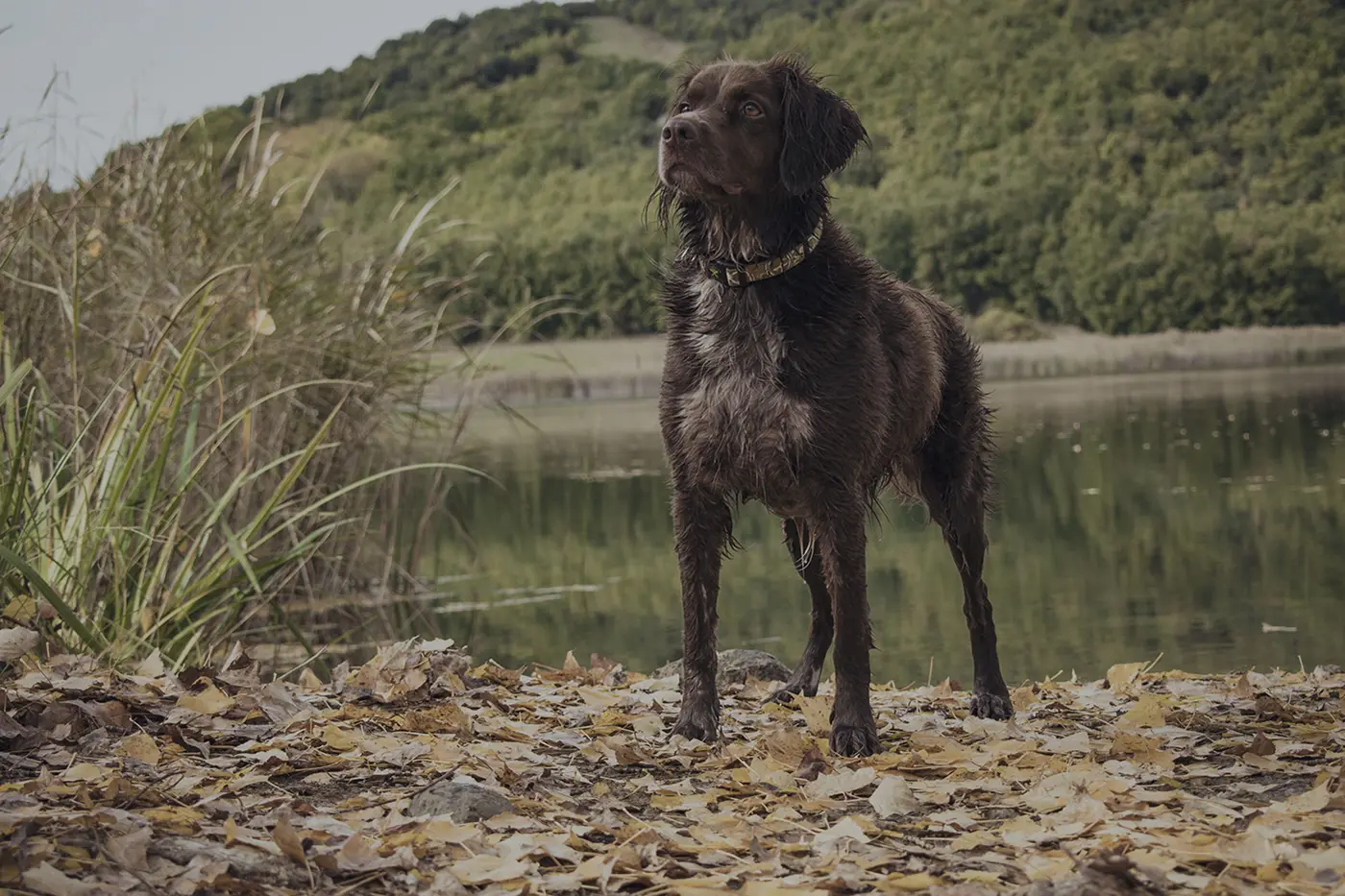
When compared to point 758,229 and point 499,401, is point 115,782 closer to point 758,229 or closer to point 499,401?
point 758,229

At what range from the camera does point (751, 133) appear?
4309 mm

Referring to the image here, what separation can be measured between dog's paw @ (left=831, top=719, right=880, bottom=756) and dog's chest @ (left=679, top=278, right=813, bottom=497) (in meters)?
0.75

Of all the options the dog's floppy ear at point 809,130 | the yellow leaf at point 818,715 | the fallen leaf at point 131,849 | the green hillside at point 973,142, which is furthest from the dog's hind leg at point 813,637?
the green hillside at point 973,142

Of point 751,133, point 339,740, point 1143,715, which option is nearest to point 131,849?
point 339,740

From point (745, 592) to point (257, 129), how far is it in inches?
198

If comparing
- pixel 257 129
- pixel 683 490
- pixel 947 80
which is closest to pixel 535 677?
pixel 683 490

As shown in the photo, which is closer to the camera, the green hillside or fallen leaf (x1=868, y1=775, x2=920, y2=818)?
fallen leaf (x1=868, y1=775, x2=920, y2=818)

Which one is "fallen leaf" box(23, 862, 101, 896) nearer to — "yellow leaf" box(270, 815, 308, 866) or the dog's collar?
"yellow leaf" box(270, 815, 308, 866)

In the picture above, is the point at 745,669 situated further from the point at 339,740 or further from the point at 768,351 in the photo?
the point at 339,740

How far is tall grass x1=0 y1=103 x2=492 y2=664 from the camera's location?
17.4 ft

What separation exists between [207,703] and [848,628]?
1.90 m

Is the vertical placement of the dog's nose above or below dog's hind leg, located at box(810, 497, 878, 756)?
above

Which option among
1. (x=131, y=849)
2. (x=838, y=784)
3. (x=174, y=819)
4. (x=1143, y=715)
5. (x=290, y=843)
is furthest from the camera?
(x=1143, y=715)

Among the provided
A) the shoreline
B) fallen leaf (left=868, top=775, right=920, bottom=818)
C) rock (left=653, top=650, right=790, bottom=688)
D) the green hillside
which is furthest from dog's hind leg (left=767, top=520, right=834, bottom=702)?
the shoreline
